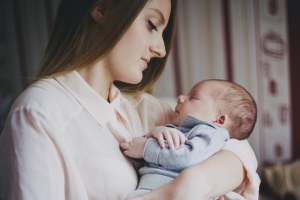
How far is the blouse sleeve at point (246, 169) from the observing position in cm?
96

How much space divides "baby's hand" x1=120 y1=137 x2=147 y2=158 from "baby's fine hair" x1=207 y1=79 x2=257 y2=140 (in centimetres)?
27

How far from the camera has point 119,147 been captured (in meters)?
0.96

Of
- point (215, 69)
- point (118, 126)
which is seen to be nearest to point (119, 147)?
point (118, 126)

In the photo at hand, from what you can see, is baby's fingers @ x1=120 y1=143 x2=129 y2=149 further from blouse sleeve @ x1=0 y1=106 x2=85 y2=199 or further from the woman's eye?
the woman's eye

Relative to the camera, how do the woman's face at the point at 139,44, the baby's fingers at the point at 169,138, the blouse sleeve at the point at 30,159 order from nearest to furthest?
the blouse sleeve at the point at 30,159
the baby's fingers at the point at 169,138
the woman's face at the point at 139,44

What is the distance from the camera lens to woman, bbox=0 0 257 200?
79 cm

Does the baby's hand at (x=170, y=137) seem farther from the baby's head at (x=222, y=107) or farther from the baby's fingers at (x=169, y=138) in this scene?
the baby's head at (x=222, y=107)

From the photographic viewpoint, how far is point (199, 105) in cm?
104

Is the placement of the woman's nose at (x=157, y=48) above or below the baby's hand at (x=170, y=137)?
above

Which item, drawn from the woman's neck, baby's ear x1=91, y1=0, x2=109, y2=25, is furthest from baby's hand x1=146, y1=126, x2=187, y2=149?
baby's ear x1=91, y1=0, x2=109, y2=25

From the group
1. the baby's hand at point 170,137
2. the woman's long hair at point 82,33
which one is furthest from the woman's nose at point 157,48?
the baby's hand at point 170,137

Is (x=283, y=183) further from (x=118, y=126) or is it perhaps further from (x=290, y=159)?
(x=118, y=126)

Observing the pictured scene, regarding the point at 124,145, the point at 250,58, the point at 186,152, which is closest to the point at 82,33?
the point at 124,145

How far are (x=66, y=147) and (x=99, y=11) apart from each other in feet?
1.31
